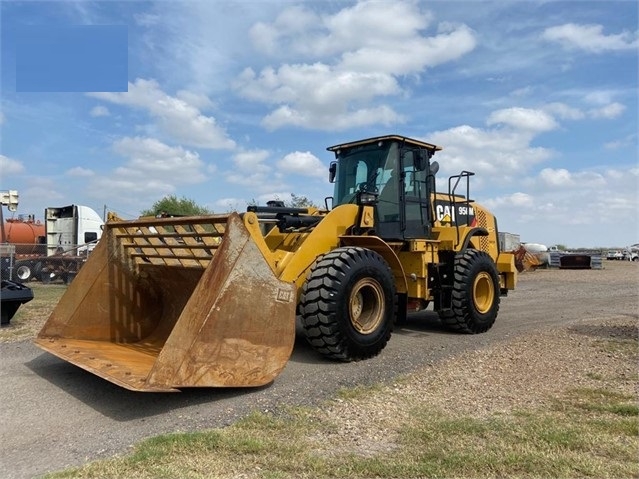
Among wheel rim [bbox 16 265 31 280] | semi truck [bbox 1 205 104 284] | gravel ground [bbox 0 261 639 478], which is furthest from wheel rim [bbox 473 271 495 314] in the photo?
wheel rim [bbox 16 265 31 280]

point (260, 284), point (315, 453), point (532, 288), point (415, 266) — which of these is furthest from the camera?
point (532, 288)

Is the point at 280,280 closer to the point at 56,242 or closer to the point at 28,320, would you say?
the point at 28,320

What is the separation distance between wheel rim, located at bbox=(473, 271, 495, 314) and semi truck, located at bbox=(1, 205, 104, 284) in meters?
15.5

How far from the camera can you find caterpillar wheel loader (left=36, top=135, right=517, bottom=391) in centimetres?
496

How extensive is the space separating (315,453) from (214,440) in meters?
0.75

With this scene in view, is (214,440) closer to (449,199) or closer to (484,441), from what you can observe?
(484,441)

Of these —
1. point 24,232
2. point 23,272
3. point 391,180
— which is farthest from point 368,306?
point 24,232

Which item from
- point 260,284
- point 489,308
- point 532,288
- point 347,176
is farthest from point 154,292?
point 532,288

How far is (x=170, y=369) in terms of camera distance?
4562mm

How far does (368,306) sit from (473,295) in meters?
2.55

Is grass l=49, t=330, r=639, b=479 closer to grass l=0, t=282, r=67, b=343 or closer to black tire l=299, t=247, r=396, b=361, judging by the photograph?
black tire l=299, t=247, r=396, b=361

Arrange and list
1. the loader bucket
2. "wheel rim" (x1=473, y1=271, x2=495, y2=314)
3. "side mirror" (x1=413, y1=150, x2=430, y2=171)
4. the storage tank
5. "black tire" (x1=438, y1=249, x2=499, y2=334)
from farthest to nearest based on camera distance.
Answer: the storage tank, "wheel rim" (x1=473, y1=271, x2=495, y2=314), "black tire" (x1=438, y1=249, x2=499, y2=334), "side mirror" (x1=413, y1=150, x2=430, y2=171), the loader bucket

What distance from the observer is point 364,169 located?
26.8ft

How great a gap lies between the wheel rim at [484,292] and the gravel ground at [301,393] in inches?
25.2
